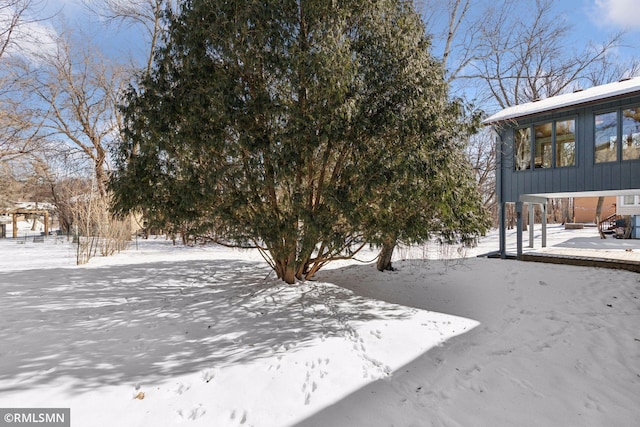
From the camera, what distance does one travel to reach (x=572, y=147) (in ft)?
28.8

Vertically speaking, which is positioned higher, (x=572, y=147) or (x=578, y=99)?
(x=578, y=99)

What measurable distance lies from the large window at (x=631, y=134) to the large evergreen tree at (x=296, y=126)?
573 cm

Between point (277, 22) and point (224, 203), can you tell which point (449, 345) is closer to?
point (224, 203)

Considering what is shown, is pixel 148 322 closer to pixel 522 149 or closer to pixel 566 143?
pixel 522 149

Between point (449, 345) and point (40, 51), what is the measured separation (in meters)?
18.8

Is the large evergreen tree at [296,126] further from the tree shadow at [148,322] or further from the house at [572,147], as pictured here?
the house at [572,147]

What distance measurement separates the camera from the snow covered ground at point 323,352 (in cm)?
259

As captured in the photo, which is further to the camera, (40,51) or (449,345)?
(40,51)

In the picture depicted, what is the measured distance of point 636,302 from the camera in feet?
18.1

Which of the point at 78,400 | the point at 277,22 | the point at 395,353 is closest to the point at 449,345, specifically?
the point at 395,353

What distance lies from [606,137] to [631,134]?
0.46m

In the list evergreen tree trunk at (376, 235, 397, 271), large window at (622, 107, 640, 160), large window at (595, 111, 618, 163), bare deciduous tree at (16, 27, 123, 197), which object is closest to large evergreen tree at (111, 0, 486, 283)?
evergreen tree trunk at (376, 235, 397, 271)
